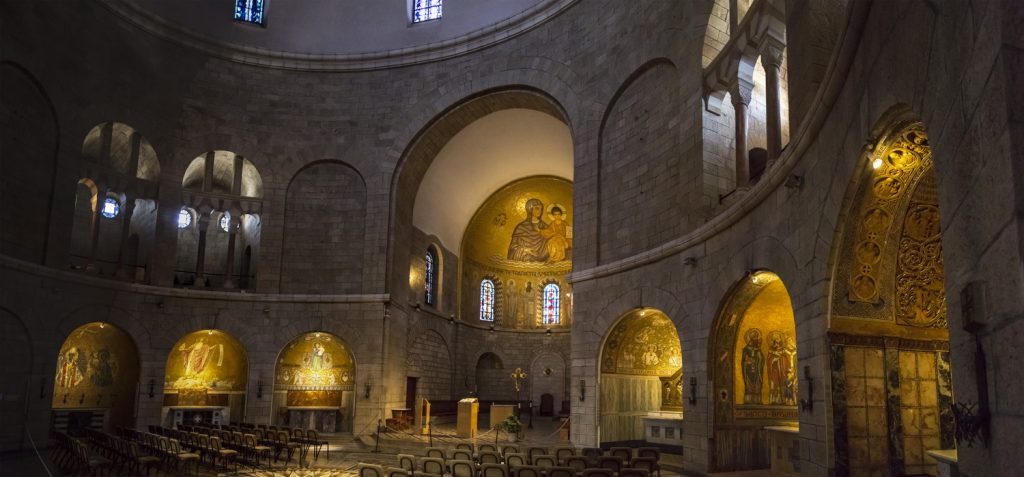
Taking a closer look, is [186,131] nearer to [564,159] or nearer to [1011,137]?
[564,159]

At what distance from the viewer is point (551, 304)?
35375 mm

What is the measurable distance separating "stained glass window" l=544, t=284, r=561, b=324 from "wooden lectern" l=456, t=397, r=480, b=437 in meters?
13.0

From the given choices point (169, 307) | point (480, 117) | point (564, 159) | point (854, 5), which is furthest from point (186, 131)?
point (854, 5)

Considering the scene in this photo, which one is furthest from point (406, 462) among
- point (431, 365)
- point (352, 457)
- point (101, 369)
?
point (431, 365)

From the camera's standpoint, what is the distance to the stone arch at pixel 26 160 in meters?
17.4

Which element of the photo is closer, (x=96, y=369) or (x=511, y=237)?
(x=96, y=369)

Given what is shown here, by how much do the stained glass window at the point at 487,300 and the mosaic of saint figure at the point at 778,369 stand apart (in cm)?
2096

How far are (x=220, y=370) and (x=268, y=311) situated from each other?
8.15 ft

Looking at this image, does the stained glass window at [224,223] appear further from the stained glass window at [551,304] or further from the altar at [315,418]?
the stained glass window at [551,304]

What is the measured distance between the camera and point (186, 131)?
23828mm

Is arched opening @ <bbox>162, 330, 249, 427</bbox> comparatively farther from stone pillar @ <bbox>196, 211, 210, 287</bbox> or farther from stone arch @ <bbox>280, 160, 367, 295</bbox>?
stone arch @ <bbox>280, 160, 367, 295</bbox>

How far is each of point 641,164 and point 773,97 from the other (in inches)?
227

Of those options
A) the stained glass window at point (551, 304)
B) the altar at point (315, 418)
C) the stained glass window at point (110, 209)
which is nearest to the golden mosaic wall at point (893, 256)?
the altar at point (315, 418)

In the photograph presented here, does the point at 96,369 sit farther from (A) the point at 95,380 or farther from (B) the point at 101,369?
(A) the point at 95,380
